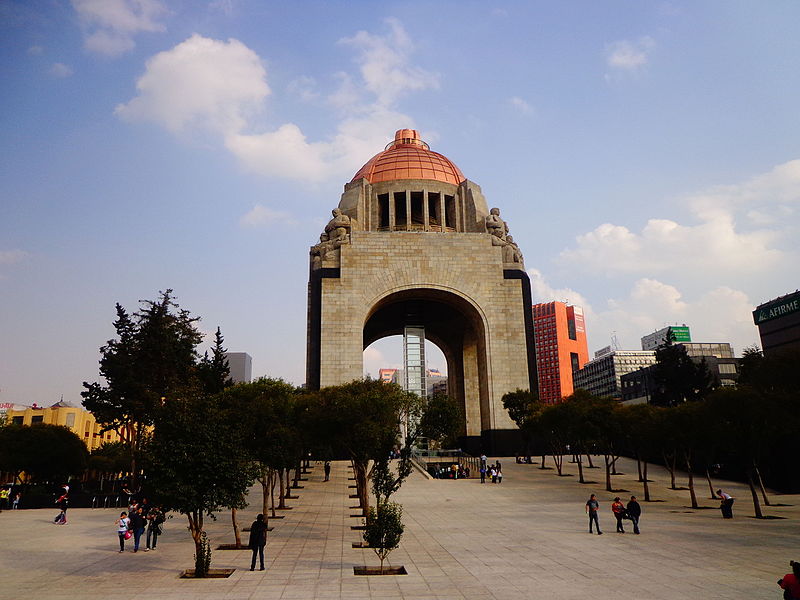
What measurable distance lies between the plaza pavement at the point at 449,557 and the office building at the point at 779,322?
40753 mm

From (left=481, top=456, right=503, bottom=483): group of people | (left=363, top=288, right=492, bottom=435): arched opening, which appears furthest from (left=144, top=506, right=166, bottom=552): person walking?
(left=363, top=288, right=492, bottom=435): arched opening

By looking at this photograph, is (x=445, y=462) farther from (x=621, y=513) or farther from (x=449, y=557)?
(x=449, y=557)

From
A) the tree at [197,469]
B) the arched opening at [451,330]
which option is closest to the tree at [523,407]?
the arched opening at [451,330]

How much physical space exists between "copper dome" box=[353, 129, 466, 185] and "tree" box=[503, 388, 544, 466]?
25425 mm

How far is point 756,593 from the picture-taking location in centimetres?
1102

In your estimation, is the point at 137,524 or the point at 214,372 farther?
the point at 214,372

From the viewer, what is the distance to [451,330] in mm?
60281

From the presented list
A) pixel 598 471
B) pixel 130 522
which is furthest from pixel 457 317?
pixel 130 522

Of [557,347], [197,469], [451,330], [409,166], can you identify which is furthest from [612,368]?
[197,469]

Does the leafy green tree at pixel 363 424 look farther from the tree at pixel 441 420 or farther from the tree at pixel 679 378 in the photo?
the tree at pixel 679 378

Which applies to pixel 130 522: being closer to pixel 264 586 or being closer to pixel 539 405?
pixel 264 586

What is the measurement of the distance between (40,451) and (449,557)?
3302cm

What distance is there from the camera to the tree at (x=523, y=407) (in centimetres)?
3981

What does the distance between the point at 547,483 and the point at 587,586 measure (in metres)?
22.7
